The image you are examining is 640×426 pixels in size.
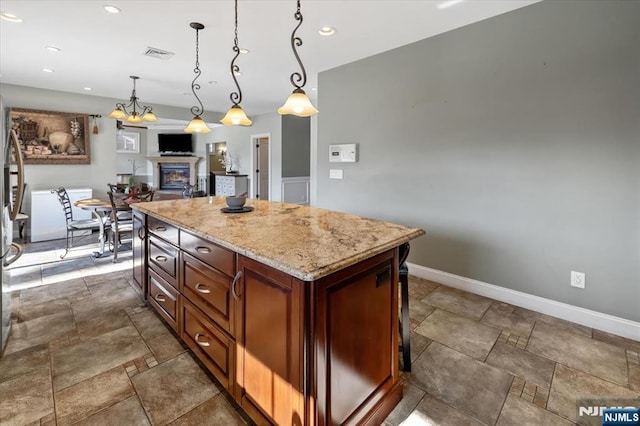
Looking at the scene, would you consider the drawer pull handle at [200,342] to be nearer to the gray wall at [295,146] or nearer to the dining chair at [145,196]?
the dining chair at [145,196]

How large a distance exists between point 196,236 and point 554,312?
2.96 meters

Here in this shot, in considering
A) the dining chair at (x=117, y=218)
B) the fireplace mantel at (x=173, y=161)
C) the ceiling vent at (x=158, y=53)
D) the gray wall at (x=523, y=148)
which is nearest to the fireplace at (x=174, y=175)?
the fireplace mantel at (x=173, y=161)

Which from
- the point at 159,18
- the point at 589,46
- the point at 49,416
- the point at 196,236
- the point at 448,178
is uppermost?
the point at 159,18

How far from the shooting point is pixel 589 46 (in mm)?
2420

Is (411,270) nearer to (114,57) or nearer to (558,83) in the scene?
(558,83)

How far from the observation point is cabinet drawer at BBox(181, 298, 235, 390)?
5.48 feet

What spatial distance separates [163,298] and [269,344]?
1453mm

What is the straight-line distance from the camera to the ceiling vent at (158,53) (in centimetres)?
379

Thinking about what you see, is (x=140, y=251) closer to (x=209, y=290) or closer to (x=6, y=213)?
(x=6, y=213)

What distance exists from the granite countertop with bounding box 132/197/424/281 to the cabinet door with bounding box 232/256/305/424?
0.08 metres

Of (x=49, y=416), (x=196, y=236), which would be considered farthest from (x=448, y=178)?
(x=49, y=416)

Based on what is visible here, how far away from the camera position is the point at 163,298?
244 centimetres

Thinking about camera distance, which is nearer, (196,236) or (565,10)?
(196,236)

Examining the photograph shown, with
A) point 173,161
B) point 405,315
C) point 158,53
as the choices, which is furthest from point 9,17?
point 173,161
